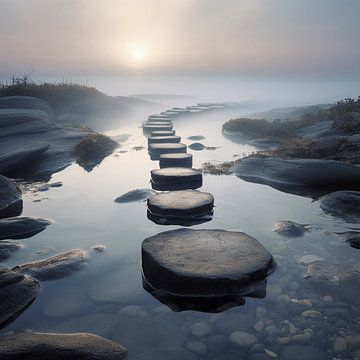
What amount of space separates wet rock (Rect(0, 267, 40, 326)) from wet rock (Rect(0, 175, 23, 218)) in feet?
10.8

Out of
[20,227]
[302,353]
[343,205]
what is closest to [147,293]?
[302,353]

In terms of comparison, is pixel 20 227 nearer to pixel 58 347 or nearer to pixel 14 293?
pixel 14 293

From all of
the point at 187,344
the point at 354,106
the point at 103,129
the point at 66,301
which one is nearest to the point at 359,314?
the point at 187,344

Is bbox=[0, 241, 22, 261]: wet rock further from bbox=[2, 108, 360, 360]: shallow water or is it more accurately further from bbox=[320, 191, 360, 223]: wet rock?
bbox=[320, 191, 360, 223]: wet rock

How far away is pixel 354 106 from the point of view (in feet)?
66.4

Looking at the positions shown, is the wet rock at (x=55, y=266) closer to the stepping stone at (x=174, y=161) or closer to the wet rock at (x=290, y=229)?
the wet rock at (x=290, y=229)

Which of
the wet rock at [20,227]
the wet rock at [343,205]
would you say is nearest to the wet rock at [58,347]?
the wet rock at [20,227]

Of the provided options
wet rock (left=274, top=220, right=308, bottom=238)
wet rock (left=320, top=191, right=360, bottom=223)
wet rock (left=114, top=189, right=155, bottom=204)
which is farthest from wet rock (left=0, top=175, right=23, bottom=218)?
wet rock (left=320, top=191, right=360, bottom=223)

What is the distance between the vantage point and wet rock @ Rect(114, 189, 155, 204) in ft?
27.0

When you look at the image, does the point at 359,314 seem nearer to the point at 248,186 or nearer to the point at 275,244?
the point at 275,244

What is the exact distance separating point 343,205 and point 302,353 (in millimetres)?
4724

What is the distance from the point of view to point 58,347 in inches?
124

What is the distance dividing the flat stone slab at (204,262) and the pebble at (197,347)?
81cm

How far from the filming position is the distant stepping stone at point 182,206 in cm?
693
